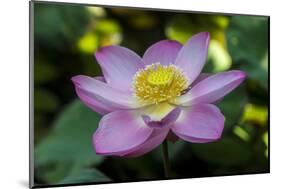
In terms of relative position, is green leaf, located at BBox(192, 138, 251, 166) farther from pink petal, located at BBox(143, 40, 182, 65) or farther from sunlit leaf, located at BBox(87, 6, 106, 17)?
sunlit leaf, located at BBox(87, 6, 106, 17)

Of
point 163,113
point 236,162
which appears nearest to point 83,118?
point 163,113

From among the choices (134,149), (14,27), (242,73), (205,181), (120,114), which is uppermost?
(14,27)

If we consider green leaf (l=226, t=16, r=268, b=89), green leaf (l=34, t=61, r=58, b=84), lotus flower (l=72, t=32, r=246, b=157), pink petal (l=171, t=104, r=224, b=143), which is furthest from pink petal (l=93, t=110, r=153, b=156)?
green leaf (l=226, t=16, r=268, b=89)

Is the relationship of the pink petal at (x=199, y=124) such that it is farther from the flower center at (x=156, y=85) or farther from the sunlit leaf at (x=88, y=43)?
the sunlit leaf at (x=88, y=43)

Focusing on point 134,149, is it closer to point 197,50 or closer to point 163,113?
point 163,113

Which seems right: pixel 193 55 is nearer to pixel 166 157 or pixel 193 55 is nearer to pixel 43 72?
pixel 166 157

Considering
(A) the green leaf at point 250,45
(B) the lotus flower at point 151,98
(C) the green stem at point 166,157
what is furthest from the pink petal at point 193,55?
(C) the green stem at point 166,157
